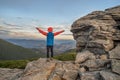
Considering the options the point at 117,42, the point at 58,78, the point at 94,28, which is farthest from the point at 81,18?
the point at 58,78

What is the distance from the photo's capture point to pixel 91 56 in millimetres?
43344

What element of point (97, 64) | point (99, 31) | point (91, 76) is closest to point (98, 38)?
point (99, 31)

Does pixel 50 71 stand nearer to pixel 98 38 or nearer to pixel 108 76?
pixel 108 76

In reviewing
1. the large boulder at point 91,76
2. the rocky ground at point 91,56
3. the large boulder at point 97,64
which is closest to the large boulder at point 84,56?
the rocky ground at point 91,56

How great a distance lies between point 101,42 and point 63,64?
858 cm

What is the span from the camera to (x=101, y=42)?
4350cm

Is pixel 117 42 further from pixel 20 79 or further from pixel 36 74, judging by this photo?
pixel 20 79

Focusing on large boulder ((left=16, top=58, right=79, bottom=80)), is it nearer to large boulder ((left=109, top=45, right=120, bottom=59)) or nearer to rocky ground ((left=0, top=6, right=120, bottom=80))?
rocky ground ((left=0, top=6, right=120, bottom=80))

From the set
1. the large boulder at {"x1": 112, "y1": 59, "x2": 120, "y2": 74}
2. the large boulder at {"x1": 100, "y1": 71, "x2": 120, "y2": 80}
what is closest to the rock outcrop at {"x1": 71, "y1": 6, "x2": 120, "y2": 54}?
the large boulder at {"x1": 112, "y1": 59, "x2": 120, "y2": 74}

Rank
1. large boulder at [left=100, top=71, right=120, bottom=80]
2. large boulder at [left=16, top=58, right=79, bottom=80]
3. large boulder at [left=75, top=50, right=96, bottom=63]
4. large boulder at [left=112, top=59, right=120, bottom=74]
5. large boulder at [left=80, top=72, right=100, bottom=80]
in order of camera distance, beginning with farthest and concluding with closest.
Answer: large boulder at [left=75, top=50, right=96, bottom=63] → large boulder at [left=16, top=58, right=79, bottom=80] → large boulder at [left=80, top=72, right=100, bottom=80] → large boulder at [left=112, top=59, right=120, bottom=74] → large boulder at [left=100, top=71, right=120, bottom=80]

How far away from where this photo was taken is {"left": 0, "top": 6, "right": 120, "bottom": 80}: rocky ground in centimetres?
3638

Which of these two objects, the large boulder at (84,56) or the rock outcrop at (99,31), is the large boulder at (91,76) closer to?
the large boulder at (84,56)

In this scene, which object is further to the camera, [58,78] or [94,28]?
[94,28]

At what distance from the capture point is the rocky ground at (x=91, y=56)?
36375mm
